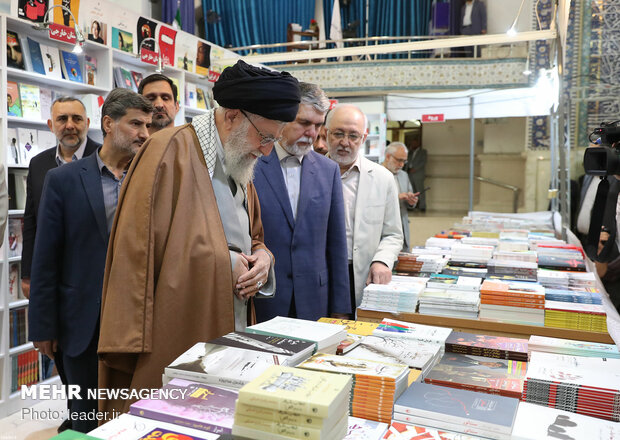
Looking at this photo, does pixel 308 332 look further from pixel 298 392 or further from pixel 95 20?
pixel 95 20

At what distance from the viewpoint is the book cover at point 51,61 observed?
4.20 metres

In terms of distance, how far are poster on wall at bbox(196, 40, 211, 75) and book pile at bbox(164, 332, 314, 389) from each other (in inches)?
206

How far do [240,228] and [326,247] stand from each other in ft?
2.50

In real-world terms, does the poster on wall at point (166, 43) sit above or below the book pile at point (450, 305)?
above

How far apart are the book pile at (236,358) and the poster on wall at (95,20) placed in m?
Result: 4.01

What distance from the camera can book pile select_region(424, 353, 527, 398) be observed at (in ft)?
4.43

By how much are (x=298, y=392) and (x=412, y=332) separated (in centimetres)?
90

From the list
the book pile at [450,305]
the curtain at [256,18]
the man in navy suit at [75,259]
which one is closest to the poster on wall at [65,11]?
the man in navy suit at [75,259]

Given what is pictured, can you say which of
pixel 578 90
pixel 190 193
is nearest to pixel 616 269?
pixel 190 193

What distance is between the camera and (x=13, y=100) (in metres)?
3.94

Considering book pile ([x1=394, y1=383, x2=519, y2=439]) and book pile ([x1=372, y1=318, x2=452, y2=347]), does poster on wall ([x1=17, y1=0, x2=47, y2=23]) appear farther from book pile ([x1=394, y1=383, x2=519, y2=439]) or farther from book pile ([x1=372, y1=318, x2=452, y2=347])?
book pile ([x1=394, y1=383, x2=519, y2=439])

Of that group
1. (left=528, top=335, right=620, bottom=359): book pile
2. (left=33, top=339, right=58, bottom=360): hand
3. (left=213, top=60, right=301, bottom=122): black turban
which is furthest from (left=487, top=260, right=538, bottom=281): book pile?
(left=33, top=339, right=58, bottom=360): hand

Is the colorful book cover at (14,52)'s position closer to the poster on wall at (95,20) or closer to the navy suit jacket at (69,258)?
the poster on wall at (95,20)

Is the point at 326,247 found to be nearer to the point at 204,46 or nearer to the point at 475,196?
the point at 204,46
